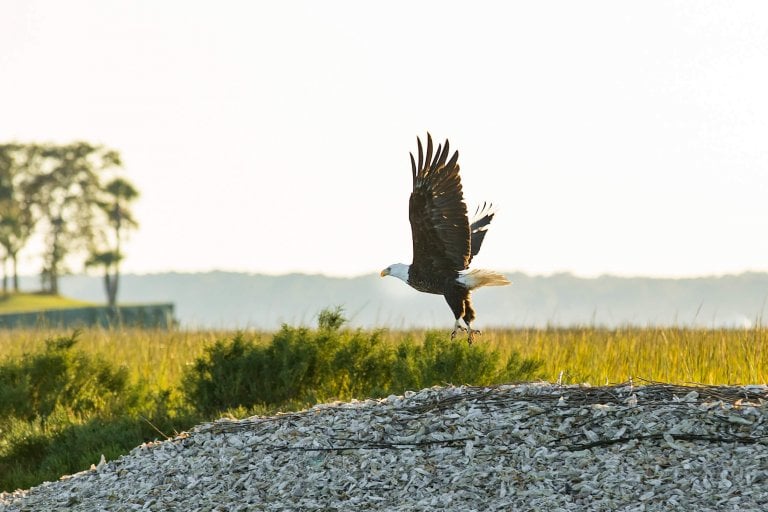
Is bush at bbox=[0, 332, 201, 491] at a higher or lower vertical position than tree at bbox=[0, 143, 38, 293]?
lower

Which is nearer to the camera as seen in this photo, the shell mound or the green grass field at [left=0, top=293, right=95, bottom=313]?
the shell mound

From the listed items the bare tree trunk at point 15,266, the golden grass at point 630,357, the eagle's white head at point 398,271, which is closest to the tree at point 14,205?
the bare tree trunk at point 15,266

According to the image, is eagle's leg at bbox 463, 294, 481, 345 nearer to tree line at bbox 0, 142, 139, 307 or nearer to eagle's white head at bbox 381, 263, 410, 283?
eagle's white head at bbox 381, 263, 410, 283

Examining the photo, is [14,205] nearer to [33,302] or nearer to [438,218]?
[33,302]

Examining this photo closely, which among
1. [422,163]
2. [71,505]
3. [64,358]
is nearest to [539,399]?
[422,163]

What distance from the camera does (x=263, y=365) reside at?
A: 10.3 m

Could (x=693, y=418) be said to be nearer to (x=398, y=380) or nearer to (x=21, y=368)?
(x=398, y=380)

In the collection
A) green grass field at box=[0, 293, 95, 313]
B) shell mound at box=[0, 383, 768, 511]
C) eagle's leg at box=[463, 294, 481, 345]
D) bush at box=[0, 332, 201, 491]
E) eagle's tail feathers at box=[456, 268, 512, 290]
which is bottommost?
green grass field at box=[0, 293, 95, 313]

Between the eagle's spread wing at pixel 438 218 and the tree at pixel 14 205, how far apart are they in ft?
140

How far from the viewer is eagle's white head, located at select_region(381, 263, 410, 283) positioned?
31.7 feet

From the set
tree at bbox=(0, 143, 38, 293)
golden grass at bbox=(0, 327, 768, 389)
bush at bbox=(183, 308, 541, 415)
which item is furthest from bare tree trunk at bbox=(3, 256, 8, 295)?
bush at bbox=(183, 308, 541, 415)

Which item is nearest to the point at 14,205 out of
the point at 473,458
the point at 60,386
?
the point at 60,386

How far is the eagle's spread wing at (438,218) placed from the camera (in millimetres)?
8602

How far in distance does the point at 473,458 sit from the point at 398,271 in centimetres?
390
